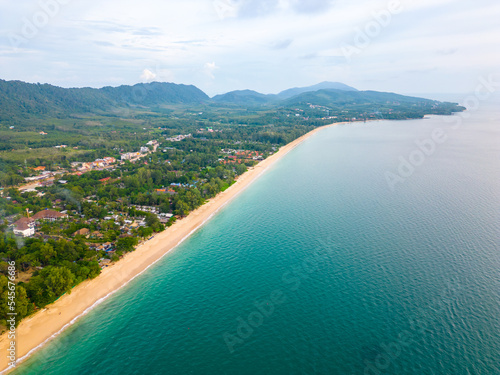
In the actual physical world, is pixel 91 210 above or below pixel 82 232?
above

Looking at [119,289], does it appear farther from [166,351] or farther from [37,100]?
[37,100]

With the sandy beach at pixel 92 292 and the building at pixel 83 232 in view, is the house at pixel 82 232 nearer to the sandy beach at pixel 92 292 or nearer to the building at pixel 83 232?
the building at pixel 83 232

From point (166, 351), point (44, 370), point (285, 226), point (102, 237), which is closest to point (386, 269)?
point (285, 226)

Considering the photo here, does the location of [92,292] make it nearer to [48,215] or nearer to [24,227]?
[24,227]
